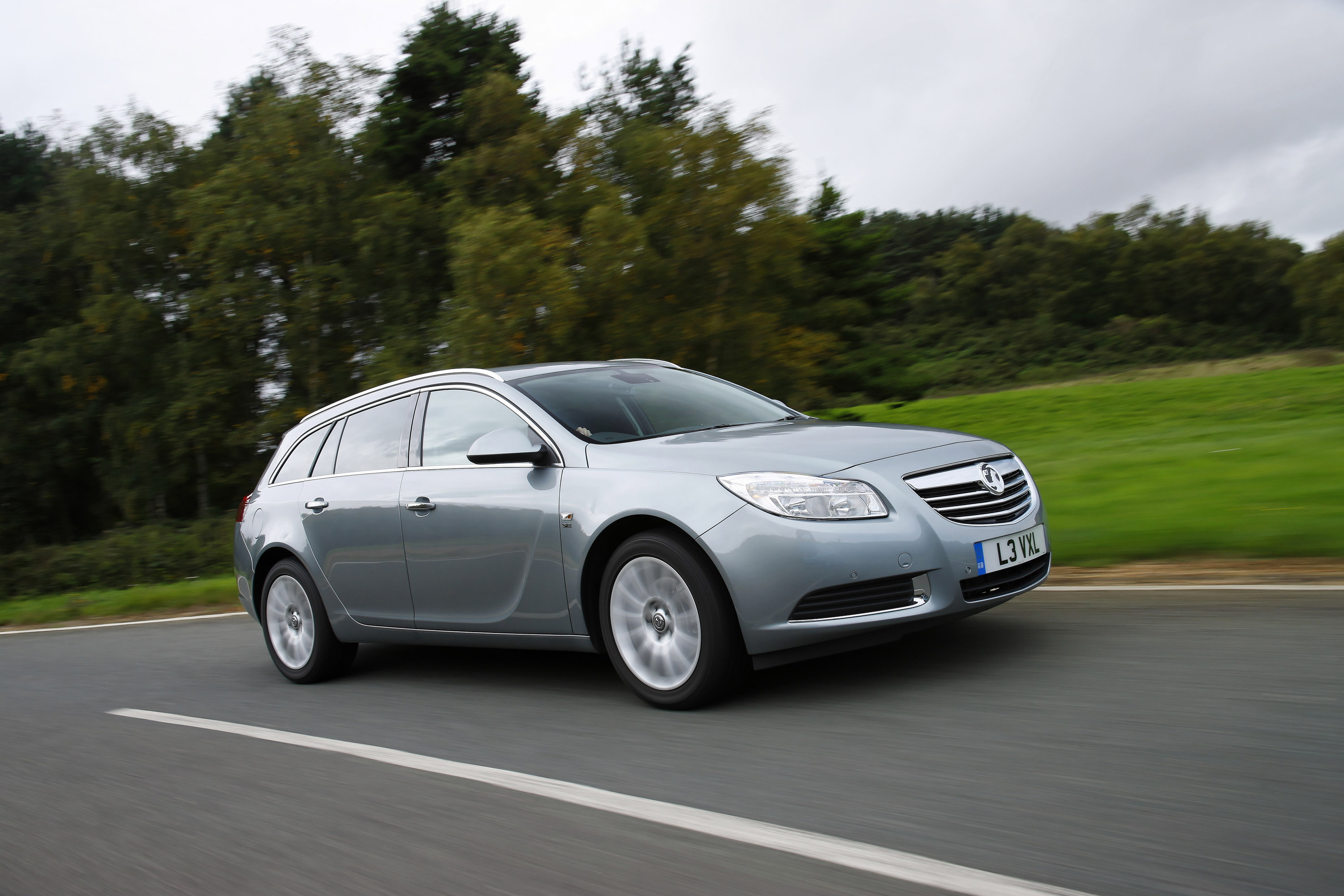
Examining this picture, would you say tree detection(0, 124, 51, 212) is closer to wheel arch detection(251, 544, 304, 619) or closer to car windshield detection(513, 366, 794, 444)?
wheel arch detection(251, 544, 304, 619)

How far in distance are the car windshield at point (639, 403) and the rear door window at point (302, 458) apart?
1.84 m

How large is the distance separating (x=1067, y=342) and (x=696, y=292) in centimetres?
6339

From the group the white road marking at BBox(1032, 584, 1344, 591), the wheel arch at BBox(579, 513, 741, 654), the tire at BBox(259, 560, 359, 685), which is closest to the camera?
the wheel arch at BBox(579, 513, 741, 654)

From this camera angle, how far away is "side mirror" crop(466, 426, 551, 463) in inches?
210

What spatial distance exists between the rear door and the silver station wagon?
15 millimetres

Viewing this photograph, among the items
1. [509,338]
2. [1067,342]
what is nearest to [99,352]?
[509,338]

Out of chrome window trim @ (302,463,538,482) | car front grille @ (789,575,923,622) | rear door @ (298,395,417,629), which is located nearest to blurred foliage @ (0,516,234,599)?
chrome window trim @ (302,463,538,482)

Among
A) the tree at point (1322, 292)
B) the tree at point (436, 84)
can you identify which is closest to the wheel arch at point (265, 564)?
the tree at point (436, 84)

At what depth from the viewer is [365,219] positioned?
32.1m

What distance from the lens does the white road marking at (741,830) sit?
2836 mm

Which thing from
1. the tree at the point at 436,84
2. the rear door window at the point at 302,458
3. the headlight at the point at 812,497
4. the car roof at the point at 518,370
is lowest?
the headlight at the point at 812,497

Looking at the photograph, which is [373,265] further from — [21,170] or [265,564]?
[265,564]

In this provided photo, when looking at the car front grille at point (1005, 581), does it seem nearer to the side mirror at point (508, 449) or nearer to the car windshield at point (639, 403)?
the car windshield at point (639, 403)

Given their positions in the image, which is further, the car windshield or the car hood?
the car windshield
